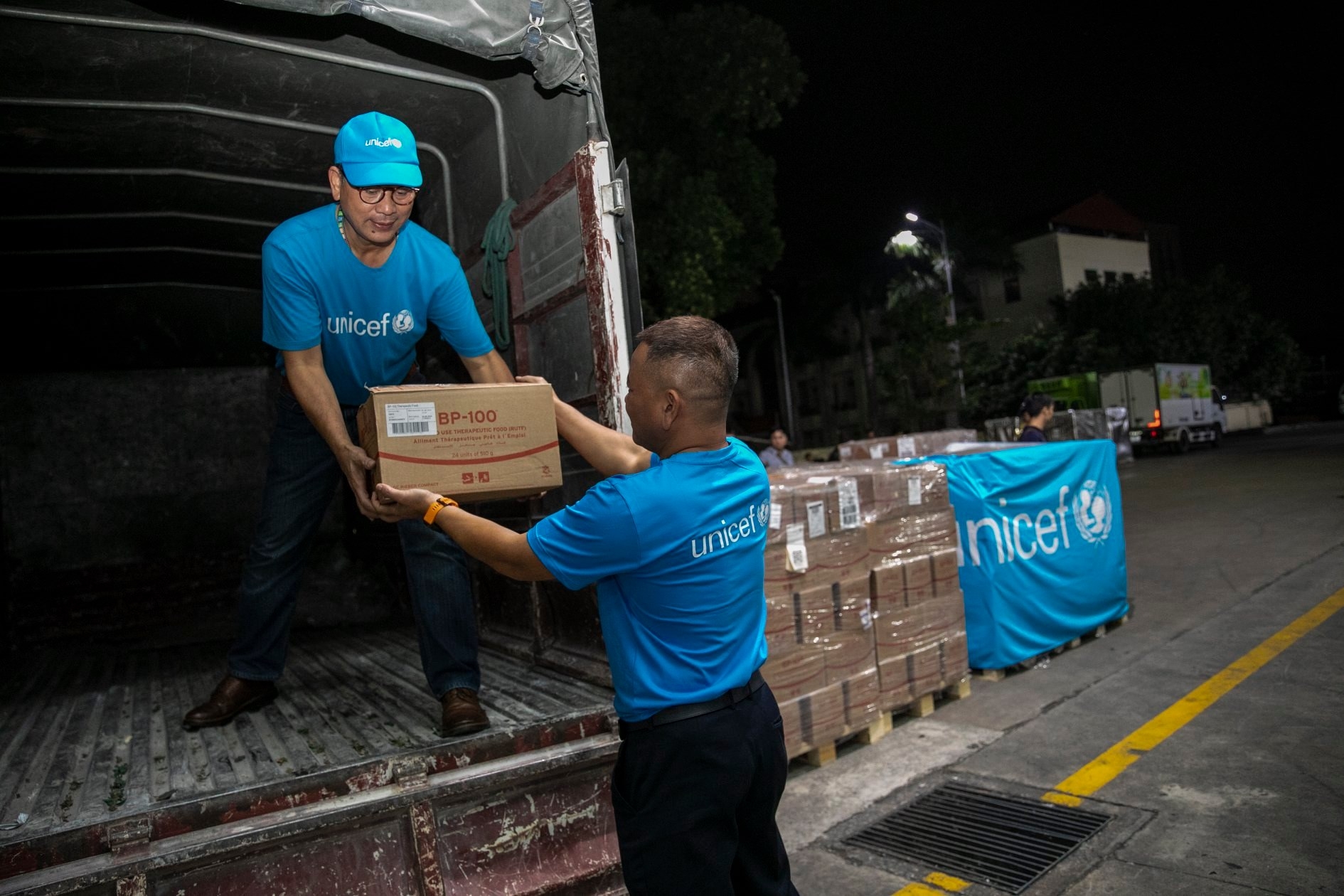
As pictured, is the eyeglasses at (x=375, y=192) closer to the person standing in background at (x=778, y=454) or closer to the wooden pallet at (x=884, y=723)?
the wooden pallet at (x=884, y=723)

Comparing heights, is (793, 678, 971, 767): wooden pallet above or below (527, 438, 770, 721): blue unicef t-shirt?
below

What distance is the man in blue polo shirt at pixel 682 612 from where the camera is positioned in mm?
2096

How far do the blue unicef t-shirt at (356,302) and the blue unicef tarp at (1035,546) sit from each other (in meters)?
3.80

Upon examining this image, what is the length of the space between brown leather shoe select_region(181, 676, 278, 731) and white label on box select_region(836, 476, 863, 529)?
302 cm

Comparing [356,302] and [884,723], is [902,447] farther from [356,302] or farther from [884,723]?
[356,302]

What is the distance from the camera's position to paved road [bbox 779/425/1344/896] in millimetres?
3482

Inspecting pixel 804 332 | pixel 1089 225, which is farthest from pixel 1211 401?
pixel 1089 225

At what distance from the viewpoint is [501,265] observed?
4.29 m

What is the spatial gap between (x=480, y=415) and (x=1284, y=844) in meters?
3.43

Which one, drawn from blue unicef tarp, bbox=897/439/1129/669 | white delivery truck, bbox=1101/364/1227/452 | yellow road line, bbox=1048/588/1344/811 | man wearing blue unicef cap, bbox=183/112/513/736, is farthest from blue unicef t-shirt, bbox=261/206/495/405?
white delivery truck, bbox=1101/364/1227/452

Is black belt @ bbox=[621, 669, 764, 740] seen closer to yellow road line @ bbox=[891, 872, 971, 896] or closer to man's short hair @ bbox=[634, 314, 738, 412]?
man's short hair @ bbox=[634, 314, 738, 412]

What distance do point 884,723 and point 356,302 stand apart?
3.79m

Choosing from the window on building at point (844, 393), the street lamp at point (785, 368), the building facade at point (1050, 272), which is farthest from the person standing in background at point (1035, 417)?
the window on building at point (844, 393)

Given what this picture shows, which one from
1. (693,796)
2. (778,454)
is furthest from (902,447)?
(693,796)
